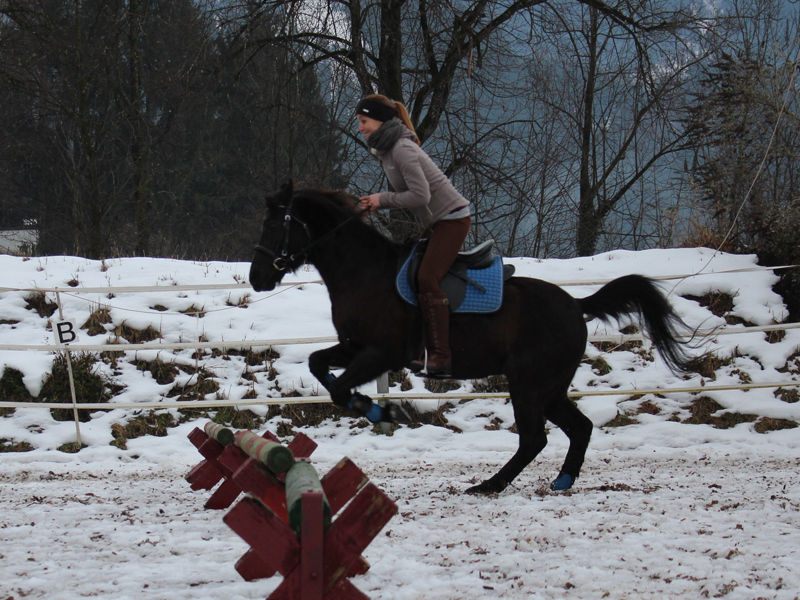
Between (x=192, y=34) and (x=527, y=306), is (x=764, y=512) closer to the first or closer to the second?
(x=527, y=306)

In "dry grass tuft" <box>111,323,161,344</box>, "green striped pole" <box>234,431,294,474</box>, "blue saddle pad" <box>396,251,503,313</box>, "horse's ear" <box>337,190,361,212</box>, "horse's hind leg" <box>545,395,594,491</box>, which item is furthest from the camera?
"dry grass tuft" <box>111,323,161,344</box>

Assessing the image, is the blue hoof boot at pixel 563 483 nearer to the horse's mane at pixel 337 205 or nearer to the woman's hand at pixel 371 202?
the horse's mane at pixel 337 205

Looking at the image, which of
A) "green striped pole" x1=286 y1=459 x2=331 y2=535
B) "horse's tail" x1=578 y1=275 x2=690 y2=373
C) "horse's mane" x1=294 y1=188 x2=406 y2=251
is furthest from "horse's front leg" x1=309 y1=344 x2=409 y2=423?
"green striped pole" x1=286 y1=459 x2=331 y2=535

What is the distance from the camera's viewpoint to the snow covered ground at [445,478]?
2936 mm

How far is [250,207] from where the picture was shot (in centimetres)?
2281

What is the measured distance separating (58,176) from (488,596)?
2352 cm

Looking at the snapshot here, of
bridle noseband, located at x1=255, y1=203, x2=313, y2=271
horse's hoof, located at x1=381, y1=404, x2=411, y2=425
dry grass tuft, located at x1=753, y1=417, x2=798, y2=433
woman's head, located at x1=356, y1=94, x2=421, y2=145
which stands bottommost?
dry grass tuft, located at x1=753, y1=417, x2=798, y2=433

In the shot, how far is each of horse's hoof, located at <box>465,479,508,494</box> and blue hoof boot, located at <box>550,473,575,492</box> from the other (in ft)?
1.42

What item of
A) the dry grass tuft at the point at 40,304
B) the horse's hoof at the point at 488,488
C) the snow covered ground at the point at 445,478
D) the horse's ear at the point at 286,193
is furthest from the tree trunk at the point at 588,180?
the horse's ear at the point at 286,193

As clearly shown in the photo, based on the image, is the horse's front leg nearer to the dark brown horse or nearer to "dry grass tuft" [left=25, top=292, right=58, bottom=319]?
the dark brown horse

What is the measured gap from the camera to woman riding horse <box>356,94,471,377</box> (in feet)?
14.8

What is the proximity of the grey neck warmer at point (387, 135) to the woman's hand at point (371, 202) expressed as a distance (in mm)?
328

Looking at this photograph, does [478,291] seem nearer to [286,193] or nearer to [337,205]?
[337,205]

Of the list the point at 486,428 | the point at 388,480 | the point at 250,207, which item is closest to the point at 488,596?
the point at 388,480
